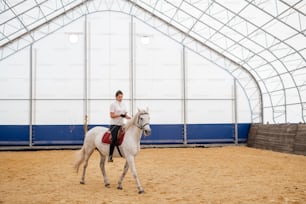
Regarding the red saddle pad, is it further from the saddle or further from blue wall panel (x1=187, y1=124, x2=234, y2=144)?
blue wall panel (x1=187, y1=124, x2=234, y2=144)

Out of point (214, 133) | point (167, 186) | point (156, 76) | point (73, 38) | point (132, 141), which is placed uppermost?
point (73, 38)

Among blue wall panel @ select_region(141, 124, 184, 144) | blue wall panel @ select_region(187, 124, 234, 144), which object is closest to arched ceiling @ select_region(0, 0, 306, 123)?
blue wall panel @ select_region(187, 124, 234, 144)

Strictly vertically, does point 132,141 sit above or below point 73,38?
below

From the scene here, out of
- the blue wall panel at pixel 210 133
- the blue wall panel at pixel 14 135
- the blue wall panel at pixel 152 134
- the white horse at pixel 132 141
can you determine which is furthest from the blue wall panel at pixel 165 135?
the white horse at pixel 132 141

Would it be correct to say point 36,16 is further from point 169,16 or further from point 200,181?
point 200,181

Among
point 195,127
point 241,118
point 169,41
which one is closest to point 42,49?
point 169,41

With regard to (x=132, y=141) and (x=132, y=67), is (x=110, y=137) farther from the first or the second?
(x=132, y=67)

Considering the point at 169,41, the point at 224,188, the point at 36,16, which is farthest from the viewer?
the point at 169,41

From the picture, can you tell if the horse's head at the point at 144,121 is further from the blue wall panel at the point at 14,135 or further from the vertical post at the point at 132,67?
the blue wall panel at the point at 14,135

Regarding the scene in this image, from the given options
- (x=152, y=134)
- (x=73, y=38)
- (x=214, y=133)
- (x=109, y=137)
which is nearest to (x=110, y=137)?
(x=109, y=137)

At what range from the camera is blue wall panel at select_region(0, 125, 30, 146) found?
67.0 ft

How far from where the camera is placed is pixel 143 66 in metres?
22.0

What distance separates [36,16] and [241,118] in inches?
606

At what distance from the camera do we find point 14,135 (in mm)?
20516
